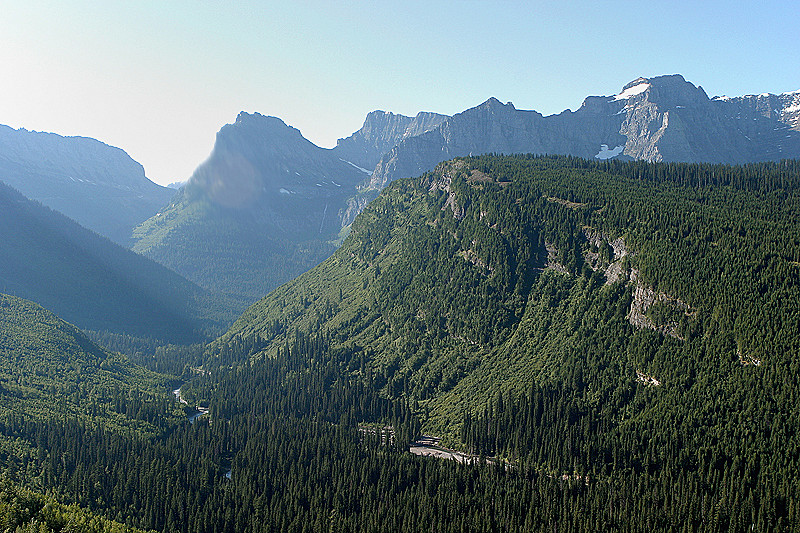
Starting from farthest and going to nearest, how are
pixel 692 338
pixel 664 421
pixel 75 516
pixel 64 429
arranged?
pixel 64 429 → pixel 692 338 → pixel 664 421 → pixel 75 516

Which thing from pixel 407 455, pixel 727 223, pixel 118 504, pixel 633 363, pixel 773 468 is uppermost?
pixel 727 223

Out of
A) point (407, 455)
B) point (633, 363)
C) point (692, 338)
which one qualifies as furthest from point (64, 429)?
point (692, 338)

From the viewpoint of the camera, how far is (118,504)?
154 meters

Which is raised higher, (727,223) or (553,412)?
(727,223)

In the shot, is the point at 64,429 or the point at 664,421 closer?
the point at 664,421

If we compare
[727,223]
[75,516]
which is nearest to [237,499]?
[75,516]

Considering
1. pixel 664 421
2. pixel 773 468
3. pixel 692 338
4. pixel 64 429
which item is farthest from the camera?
pixel 64 429

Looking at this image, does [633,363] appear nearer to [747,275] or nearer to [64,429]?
[747,275]

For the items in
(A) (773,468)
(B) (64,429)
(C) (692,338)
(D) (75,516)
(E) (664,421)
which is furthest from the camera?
(B) (64,429)

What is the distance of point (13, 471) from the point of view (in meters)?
159

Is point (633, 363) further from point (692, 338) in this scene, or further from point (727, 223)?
point (727, 223)

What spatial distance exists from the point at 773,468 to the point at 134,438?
526 feet

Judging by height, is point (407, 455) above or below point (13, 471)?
above

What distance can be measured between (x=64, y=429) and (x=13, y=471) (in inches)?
1136
